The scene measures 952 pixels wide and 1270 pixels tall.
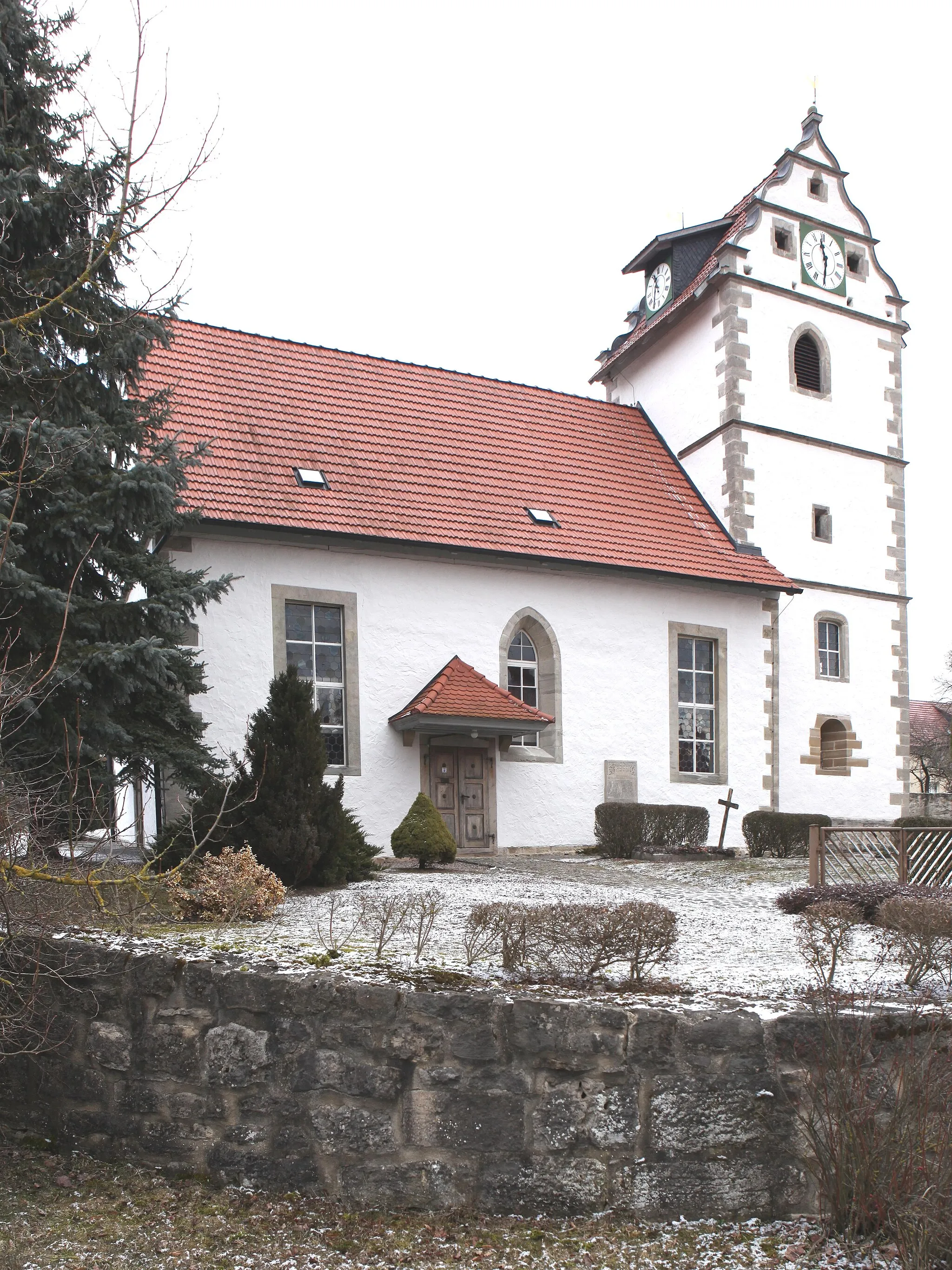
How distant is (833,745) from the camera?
66.8 ft

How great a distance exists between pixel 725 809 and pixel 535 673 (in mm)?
3816

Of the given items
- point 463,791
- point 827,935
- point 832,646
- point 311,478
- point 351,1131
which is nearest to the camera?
point 351,1131

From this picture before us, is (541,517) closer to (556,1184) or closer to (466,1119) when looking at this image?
(466,1119)

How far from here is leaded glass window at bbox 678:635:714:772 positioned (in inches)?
725

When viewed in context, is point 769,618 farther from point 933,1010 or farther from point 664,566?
point 933,1010

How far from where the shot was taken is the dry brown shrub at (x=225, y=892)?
7.08 metres

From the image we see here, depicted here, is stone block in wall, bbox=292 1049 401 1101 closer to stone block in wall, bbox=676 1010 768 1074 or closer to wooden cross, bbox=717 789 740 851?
stone block in wall, bbox=676 1010 768 1074

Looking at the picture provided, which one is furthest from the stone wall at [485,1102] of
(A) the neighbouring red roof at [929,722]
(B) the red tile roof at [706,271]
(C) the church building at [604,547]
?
(A) the neighbouring red roof at [929,722]

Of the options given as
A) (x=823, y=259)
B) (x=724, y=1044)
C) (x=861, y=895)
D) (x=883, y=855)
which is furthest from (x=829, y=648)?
(x=724, y=1044)

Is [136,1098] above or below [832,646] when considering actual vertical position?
below

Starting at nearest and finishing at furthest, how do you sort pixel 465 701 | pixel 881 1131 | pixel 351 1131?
pixel 881 1131
pixel 351 1131
pixel 465 701

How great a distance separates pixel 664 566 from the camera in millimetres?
18062

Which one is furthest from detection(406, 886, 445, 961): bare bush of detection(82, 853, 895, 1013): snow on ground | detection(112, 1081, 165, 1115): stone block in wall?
detection(112, 1081, 165, 1115): stone block in wall

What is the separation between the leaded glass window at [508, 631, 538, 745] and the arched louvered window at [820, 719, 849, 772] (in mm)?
6165
